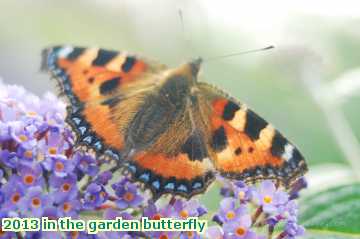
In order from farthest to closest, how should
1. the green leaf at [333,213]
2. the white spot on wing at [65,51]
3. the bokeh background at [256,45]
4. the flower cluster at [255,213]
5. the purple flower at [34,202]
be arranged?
the bokeh background at [256,45] < the white spot on wing at [65,51] < the green leaf at [333,213] < the flower cluster at [255,213] < the purple flower at [34,202]

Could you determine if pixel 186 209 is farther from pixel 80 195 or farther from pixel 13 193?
pixel 13 193

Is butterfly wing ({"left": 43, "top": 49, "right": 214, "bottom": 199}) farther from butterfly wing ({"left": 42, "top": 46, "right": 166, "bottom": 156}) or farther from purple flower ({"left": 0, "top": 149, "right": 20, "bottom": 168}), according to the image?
purple flower ({"left": 0, "top": 149, "right": 20, "bottom": 168})

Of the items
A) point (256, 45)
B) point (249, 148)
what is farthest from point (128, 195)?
point (256, 45)

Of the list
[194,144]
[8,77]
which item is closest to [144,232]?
[194,144]

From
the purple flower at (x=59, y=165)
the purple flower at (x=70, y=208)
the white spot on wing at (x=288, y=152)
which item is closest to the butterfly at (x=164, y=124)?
the white spot on wing at (x=288, y=152)

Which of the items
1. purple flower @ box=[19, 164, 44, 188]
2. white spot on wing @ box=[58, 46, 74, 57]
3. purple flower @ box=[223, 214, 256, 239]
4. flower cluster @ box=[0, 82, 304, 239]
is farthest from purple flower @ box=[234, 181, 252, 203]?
white spot on wing @ box=[58, 46, 74, 57]

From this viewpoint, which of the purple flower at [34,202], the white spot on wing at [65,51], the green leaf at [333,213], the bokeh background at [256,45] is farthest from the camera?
the bokeh background at [256,45]

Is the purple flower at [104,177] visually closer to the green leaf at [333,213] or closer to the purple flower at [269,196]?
the purple flower at [269,196]

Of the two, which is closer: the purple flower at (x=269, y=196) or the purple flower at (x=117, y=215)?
the purple flower at (x=117, y=215)
